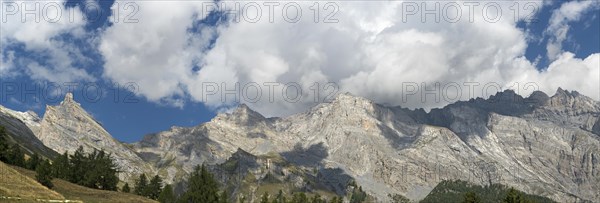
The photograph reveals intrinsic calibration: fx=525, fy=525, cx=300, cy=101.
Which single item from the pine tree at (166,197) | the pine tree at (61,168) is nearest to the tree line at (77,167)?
the pine tree at (61,168)

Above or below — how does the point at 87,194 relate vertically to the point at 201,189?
above

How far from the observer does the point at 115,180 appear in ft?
381

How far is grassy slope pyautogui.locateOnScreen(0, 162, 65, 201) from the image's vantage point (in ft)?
203

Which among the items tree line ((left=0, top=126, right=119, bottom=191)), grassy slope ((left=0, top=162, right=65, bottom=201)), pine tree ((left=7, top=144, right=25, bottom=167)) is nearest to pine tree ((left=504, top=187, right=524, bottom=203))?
grassy slope ((left=0, top=162, right=65, bottom=201))

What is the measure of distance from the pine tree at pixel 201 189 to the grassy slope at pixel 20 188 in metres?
40.0

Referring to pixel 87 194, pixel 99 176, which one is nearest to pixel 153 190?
pixel 99 176

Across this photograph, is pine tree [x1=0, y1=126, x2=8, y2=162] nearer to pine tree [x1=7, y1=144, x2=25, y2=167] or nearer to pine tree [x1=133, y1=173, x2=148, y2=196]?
pine tree [x1=7, y1=144, x2=25, y2=167]

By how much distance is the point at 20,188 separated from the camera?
214 feet

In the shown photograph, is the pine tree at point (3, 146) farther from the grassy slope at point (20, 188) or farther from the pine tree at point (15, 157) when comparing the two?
the grassy slope at point (20, 188)

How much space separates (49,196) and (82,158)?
2247 inches

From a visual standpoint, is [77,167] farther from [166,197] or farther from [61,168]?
[166,197]

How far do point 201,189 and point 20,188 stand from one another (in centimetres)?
4806

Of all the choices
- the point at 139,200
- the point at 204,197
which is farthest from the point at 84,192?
the point at 204,197

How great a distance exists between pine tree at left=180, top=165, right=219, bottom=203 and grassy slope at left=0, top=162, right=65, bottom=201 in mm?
39959
